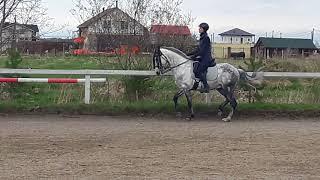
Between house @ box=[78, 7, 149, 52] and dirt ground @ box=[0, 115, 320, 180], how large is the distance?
335 cm

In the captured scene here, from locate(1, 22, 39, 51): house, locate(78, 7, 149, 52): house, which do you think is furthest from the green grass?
locate(1, 22, 39, 51): house

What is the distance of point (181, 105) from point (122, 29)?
3361mm

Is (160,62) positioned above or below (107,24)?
below

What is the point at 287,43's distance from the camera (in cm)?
8662

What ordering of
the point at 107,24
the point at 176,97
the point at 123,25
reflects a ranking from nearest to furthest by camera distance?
the point at 176,97, the point at 123,25, the point at 107,24

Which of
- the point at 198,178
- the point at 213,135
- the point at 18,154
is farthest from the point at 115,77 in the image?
the point at 198,178

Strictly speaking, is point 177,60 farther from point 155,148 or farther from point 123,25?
point 155,148

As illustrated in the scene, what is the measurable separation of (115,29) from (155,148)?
7.52 metres

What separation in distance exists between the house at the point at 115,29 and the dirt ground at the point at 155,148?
335 cm

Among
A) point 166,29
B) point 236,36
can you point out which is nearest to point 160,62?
point 166,29

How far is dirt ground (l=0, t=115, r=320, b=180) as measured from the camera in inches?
307

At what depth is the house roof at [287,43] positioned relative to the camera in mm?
83312

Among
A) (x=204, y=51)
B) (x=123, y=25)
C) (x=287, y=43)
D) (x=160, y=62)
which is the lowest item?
(x=160, y=62)

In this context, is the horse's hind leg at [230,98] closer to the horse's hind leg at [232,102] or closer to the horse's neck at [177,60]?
the horse's hind leg at [232,102]
